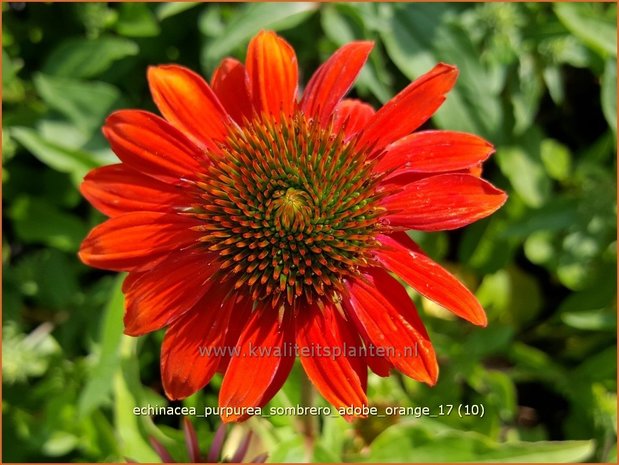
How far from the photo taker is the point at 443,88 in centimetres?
107

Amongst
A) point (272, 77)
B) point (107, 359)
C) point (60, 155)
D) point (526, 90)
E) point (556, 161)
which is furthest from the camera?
point (556, 161)

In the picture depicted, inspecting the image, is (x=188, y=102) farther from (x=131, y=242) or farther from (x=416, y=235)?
(x=416, y=235)

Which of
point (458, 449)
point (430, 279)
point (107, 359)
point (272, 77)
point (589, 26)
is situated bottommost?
point (458, 449)

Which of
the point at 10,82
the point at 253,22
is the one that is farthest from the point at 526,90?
the point at 10,82

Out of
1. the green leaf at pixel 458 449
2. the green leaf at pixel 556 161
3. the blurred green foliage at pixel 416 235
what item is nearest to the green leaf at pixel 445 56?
the blurred green foliage at pixel 416 235

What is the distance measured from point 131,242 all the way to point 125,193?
9 cm

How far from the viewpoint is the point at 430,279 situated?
3.34 feet

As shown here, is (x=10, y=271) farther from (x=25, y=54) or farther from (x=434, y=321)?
(x=434, y=321)

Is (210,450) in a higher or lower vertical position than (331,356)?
lower

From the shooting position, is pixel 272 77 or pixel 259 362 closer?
pixel 259 362

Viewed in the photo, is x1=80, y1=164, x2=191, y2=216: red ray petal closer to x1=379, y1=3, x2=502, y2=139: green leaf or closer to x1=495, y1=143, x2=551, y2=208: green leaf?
x1=379, y1=3, x2=502, y2=139: green leaf

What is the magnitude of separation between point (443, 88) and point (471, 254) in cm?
107

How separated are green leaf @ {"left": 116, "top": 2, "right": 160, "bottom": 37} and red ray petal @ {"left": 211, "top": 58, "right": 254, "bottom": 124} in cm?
67

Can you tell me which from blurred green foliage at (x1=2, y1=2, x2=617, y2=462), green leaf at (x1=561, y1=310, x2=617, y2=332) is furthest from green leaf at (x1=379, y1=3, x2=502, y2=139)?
green leaf at (x1=561, y1=310, x2=617, y2=332)
